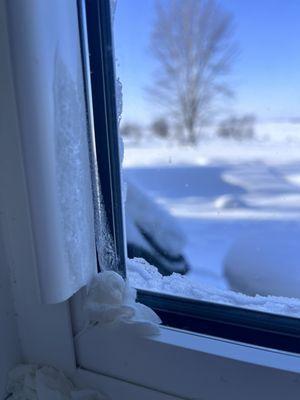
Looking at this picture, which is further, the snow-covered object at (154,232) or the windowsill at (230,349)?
the snow-covered object at (154,232)

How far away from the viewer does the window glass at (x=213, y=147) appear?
39 cm

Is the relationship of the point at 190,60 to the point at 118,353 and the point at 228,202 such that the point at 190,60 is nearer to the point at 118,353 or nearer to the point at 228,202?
the point at 228,202

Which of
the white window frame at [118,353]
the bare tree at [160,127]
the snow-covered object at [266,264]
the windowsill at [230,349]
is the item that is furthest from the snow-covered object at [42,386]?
the bare tree at [160,127]

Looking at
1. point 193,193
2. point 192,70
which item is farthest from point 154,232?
point 192,70

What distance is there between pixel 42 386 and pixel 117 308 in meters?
0.14

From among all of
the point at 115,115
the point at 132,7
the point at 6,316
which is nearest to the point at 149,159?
the point at 115,115

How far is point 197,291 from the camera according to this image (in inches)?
18.5

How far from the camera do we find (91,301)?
0.46m

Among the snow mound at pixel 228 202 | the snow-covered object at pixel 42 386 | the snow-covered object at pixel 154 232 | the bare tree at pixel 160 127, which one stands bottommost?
the snow-covered object at pixel 42 386

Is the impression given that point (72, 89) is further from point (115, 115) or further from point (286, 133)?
point (286, 133)

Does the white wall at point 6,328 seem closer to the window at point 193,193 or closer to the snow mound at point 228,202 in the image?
the window at point 193,193

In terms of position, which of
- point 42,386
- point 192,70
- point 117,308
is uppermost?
point 192,70

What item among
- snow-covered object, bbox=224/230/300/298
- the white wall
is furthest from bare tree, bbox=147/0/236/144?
the white wall

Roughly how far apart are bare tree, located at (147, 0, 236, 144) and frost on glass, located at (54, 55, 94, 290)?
0.09 metres
